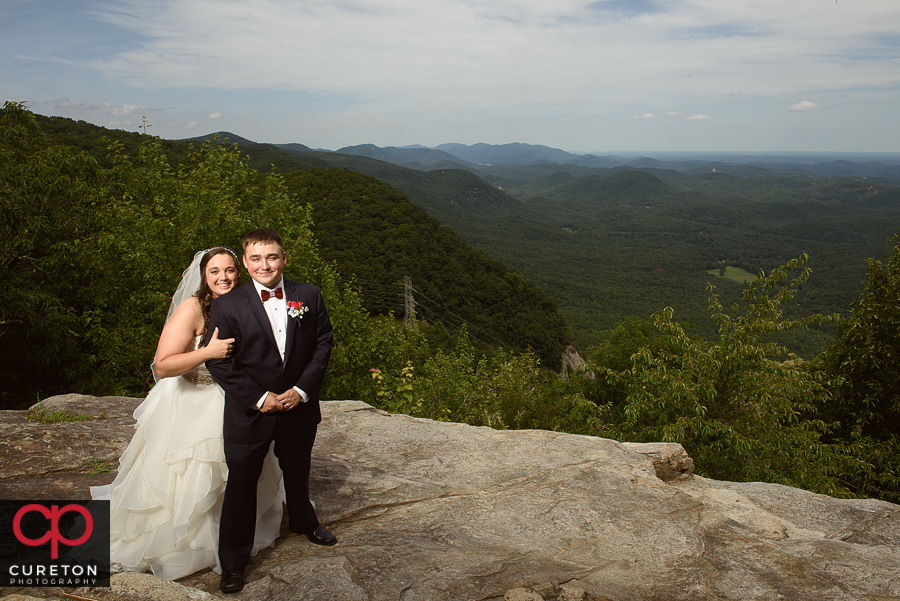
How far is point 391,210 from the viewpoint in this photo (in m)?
52.4

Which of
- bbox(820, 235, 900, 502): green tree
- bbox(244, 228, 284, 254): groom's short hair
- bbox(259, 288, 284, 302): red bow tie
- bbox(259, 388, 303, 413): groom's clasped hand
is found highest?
bbox(244, 228, 284, 254): groom's short hair

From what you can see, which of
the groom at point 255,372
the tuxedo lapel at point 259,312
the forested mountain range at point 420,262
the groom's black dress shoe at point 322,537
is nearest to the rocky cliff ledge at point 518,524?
the groom's black dress shoe at point 322,537

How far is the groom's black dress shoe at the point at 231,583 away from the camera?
315cm

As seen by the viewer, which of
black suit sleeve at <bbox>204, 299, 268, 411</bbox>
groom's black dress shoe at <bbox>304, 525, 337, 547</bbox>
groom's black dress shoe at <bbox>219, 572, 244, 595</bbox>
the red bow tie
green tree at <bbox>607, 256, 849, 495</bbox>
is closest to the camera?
groom's black dress shoe at <bbox>219, 572, 244, 595</bbox>

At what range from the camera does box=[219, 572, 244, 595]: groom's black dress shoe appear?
3.15 m

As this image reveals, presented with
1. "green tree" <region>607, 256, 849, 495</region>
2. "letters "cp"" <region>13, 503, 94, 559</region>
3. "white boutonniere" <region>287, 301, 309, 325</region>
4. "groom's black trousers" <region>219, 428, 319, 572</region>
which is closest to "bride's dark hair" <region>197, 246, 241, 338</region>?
"white boutonniere" <region>287, 301, 309, 325</region>

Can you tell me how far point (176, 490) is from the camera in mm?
3385

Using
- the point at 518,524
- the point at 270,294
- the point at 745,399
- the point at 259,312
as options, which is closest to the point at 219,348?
the point at 259,312

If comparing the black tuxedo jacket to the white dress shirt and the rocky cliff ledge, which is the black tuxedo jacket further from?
the rocky cliff ledge

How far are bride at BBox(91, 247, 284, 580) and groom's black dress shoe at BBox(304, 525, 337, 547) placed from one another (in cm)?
67

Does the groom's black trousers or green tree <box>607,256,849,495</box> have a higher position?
the groom's black trousers

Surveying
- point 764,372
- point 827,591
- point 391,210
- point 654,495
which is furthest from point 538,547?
point 391,210

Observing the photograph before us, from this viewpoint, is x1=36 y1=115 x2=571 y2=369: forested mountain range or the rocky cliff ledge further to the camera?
x1=36 y1=115 x2=571 y2=369: forested mountain range

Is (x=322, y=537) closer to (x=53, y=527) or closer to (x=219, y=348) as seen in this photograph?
(x=219, y=348)
